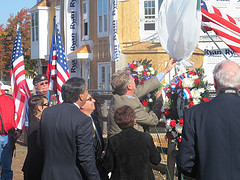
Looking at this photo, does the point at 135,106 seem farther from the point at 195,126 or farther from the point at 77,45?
the point at 77,45

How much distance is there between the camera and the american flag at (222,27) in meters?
7.29

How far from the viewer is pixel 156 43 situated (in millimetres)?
21203

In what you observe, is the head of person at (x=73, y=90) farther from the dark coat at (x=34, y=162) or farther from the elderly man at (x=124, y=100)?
the dark coat at (x=34, y=162)

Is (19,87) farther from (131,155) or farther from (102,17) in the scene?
(102,17)

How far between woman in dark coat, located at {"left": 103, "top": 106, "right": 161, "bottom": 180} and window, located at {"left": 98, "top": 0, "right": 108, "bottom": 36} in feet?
63.1

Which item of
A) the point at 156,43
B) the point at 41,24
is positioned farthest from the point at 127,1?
the point at 41,24

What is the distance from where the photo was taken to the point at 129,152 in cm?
516

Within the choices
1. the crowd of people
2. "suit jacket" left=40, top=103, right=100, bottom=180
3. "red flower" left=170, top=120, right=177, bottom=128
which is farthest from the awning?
"suit jacket" left=40, top=103, right=100, bottom=180

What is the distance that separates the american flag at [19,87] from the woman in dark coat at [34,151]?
2.70m

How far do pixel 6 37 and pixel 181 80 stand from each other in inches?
1717

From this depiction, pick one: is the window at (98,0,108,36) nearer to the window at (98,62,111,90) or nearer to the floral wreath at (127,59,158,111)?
the window at (98,62,111,90)

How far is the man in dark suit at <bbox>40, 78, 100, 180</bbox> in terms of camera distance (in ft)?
16.1

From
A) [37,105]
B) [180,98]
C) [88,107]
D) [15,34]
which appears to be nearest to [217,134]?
[88,107]

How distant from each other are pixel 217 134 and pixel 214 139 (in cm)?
5
